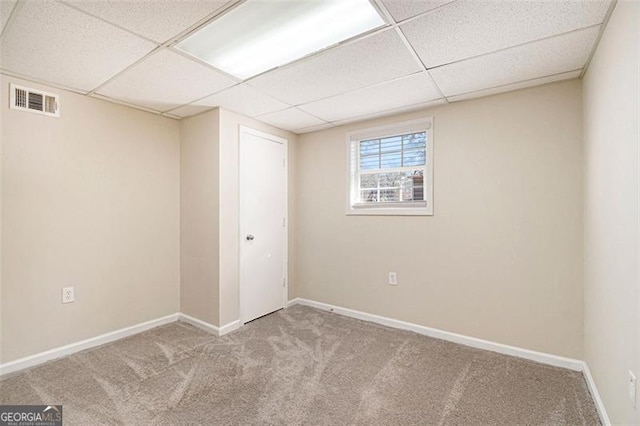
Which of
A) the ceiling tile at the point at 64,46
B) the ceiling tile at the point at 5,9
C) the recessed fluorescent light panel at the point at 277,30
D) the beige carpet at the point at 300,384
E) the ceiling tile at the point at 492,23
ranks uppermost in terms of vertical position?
the recessed fluorescent light panel at the point at 277,30

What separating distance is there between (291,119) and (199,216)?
1.47 m

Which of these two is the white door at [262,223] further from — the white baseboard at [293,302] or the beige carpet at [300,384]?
the beige carpet at [300,384]

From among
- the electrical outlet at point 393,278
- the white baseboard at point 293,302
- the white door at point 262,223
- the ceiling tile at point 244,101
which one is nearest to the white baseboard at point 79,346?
the white door at point 262,223

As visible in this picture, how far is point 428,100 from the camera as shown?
2730 millimetres

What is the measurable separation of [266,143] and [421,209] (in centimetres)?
191

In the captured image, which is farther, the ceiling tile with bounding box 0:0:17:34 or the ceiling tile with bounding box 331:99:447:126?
the ceiling tile with bounding box 331:99:447:126

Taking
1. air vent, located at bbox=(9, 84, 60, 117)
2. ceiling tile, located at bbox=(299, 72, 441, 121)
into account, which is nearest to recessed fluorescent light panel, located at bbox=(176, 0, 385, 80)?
ceiling tile, located at bbox=(299, 72, 441, 121)

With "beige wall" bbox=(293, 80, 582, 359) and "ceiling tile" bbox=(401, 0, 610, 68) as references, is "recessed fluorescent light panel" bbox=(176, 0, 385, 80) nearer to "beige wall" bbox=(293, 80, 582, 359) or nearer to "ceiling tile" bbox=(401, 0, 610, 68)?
"ceiling tile" bbox=(401, 0, 610, 68)

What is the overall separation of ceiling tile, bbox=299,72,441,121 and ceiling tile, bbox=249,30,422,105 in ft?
0.39

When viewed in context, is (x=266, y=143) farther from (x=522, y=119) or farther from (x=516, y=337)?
(x=516, y=337)

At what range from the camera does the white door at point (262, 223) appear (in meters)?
3.24

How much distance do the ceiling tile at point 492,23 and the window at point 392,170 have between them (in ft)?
3.79

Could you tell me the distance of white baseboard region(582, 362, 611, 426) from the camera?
1.70 m

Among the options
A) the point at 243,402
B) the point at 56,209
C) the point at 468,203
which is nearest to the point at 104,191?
the point at 56,209
